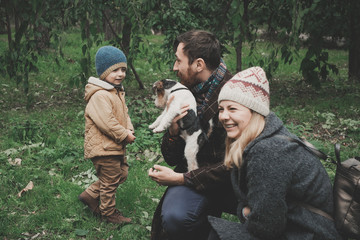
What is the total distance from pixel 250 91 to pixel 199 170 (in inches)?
26.4

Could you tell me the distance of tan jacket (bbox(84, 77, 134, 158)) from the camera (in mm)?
2840

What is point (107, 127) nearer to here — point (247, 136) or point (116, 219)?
point (116, 219)

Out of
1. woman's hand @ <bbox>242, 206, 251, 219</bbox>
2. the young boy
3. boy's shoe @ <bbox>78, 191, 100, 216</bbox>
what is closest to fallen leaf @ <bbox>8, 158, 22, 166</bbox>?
boy's shoe @ <bbox>78, 191, 100, 216</bbox>

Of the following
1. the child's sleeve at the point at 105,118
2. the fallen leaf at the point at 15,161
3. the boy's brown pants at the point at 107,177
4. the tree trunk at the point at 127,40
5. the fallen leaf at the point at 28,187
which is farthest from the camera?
the tree trunk at the point at 127,40

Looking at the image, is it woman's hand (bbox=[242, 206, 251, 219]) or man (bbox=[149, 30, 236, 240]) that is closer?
woman's hand (bbox=[242, 206, 251, 219])

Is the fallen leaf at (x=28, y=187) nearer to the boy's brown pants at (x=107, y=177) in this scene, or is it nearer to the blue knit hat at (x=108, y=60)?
the boy's brown pants at (x=107, y=177)

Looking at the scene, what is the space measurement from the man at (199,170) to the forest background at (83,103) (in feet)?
2.73

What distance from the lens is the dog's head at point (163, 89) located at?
2.36 m

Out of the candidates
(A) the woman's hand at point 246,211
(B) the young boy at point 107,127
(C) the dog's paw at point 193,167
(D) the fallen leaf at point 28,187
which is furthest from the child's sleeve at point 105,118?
(A) the woman's hand at point 246,211

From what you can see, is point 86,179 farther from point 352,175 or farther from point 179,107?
point 352,175

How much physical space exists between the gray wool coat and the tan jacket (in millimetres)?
1457

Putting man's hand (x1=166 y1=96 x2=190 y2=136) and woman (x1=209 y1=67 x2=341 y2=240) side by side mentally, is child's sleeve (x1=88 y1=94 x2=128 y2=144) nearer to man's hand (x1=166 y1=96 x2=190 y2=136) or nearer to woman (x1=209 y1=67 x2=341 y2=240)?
man's hand (x1=166 y1=96 x2=190 y2=136)

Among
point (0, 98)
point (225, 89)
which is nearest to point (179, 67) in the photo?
point (225, 89)

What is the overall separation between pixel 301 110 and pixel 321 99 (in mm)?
904
